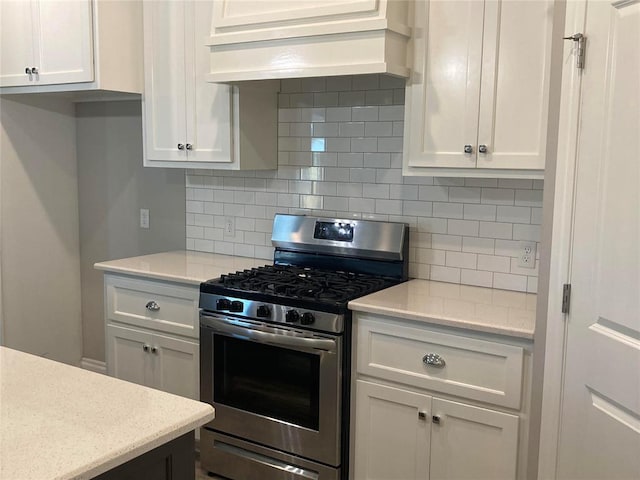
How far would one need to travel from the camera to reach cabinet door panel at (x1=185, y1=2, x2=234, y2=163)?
10.6 ft

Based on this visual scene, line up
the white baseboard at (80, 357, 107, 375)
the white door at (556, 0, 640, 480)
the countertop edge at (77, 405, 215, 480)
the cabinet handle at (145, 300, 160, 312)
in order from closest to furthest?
the countertop edge at (77, 405, 215, 480)
the white door at (556, 0, 640, 480)
the cabinet handle at (145, 300, 160, 312)
the white baseboard at (80, 357, 107, 375)

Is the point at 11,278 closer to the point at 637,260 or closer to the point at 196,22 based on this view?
the point at 196,22

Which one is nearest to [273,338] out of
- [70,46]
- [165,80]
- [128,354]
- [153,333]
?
[153,333]

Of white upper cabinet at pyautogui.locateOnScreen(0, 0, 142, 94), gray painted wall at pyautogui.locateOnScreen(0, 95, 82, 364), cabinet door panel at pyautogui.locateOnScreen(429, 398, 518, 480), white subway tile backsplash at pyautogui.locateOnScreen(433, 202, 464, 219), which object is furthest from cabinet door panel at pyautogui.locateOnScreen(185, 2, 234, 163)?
cabinet door panel at pyautogui.locateOnScreen(429, 398, 518, 480)

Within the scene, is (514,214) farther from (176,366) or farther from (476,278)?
(176,366)

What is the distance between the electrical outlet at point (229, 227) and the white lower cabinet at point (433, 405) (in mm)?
1289

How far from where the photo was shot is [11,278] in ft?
12.6

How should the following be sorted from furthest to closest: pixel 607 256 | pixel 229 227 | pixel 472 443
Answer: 1. pixel 229 227
2. pixel 472 443
3. pixel 607 256

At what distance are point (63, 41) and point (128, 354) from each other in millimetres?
1592

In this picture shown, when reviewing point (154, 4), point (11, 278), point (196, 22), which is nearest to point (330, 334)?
point (196, 22)

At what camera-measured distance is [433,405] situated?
2488 mm

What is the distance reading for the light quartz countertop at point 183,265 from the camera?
124 inches

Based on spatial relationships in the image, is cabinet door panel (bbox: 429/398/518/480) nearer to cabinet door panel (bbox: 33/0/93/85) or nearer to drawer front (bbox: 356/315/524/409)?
drawer front (bbox: 356/315/524/409)

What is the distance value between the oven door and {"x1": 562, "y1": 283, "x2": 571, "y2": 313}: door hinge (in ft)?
3.01
